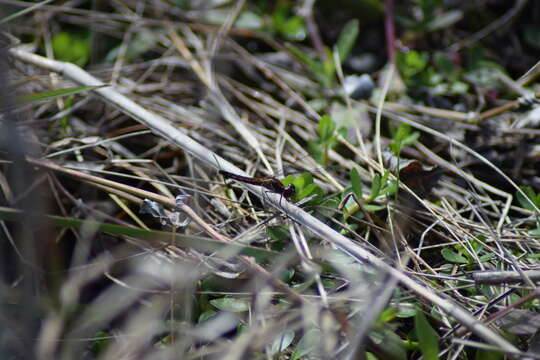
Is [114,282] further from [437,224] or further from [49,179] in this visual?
[437,224]

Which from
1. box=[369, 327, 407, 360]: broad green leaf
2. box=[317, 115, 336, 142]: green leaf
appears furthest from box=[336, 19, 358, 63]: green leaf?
box=[369, 327, 407, 360]: broad green leaf

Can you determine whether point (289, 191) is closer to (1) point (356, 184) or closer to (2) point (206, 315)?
(1) point (356, 184)

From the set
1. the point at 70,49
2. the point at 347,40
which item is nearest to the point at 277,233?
the point at 347,40

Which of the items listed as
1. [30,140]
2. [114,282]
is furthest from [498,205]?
[30,140]

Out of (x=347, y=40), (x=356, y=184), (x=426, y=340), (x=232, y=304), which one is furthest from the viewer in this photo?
(x=347, y=40)

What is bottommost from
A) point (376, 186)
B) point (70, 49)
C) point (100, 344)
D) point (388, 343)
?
point (100, 344)

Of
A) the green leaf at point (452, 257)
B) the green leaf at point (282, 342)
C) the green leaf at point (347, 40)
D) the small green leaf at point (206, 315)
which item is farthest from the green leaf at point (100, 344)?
the green leaf at point (347, 40)
